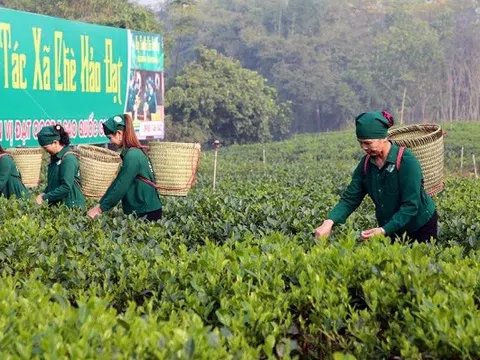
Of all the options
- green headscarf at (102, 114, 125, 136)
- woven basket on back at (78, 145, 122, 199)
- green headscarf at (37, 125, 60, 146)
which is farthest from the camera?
woven basket on back at (78, 145, 122, 199)

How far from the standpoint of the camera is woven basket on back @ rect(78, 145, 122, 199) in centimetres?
914

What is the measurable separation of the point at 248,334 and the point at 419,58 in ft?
210

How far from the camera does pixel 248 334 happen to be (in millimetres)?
3680

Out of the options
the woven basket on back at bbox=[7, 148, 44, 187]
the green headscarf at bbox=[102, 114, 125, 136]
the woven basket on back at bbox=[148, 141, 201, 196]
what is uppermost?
the green headscarf at bbox=[102, 114, 125, 136]

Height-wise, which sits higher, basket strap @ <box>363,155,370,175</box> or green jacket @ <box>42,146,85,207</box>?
basket strap @ <box>363,155,370,175</box>

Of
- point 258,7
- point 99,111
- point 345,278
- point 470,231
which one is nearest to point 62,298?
point 345,278

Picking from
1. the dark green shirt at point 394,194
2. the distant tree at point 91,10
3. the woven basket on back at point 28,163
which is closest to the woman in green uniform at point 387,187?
the dark green shirt at point 394,194

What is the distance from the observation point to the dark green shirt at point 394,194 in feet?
17.5

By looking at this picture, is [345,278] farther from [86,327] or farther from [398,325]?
[86,327]

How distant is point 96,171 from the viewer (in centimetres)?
915

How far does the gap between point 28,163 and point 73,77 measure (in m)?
6.42

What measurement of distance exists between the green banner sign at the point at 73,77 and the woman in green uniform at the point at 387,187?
12.4m

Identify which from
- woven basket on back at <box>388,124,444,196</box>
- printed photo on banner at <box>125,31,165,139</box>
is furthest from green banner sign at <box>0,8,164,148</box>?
woven basket on back at <box>388,124,444,196</box>

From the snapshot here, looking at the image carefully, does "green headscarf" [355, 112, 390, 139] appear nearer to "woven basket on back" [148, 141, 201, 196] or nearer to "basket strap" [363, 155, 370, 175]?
"basket strap" [363, 155, 370, 175]
